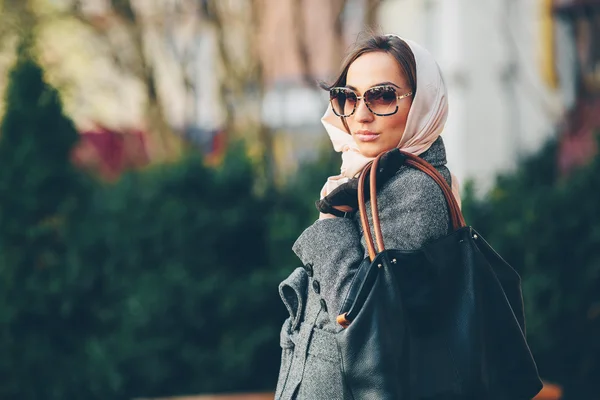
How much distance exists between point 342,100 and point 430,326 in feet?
2.56

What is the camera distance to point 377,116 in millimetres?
2910

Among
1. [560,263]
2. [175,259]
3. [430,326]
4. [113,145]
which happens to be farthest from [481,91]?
[430,326]

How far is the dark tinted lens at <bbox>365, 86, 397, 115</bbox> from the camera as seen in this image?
2.87 m

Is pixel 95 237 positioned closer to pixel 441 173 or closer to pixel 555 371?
pixel 555 371

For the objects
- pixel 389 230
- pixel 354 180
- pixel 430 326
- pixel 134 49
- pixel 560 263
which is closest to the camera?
pixel 430 326

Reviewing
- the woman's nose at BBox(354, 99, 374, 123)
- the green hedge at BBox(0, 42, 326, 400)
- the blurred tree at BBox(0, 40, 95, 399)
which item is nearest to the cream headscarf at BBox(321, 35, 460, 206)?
the woman's nose at BBox(354, 99, 374, 123)

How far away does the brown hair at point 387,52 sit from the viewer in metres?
2.90

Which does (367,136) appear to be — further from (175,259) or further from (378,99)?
(175,259)

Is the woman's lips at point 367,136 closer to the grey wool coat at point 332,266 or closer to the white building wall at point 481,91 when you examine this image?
the grey wool coat at point 332,266

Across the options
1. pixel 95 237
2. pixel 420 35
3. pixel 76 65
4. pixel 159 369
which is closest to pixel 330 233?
pixel 159 369

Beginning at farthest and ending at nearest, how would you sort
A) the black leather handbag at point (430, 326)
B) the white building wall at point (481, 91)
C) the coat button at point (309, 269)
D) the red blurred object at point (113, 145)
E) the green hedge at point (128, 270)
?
the white building wall at point (481, 91)
the red blurred object at point (113, 145)
the green hedge at point (128, 270)
the coat button at point (309, 269)
the black leather handbag at point (430, 326)

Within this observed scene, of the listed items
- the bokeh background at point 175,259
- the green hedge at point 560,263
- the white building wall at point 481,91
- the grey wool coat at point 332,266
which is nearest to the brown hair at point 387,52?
the grey wool coat at point 332,266

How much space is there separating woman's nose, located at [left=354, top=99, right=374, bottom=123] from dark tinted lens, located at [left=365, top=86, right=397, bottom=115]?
0.7 inches

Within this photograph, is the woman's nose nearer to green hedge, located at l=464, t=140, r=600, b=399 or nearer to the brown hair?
the brown hair
